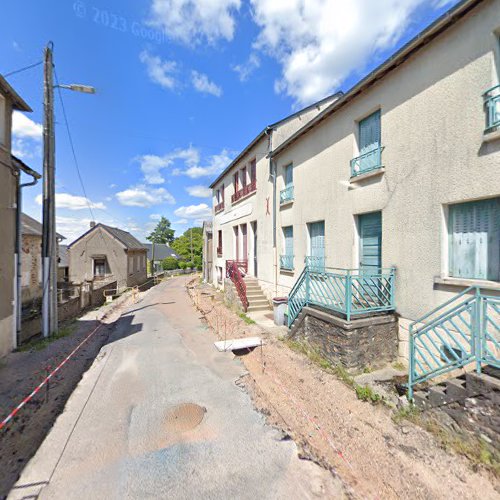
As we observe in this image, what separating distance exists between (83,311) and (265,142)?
12504 mm

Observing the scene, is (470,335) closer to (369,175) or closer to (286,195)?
(369,175)

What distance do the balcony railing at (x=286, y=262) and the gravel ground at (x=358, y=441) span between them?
4.84 m

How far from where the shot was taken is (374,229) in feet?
21.7

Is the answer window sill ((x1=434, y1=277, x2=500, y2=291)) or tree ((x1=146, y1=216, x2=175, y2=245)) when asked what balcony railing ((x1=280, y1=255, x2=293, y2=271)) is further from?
tree ((x1=146, y1=216, x2=175, y2=245))

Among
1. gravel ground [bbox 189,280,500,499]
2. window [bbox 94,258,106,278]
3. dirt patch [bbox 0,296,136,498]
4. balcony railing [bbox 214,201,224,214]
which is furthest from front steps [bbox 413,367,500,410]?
window [bbox 94,258,106,278]

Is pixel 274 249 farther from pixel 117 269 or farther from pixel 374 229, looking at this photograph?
pixel 117 269

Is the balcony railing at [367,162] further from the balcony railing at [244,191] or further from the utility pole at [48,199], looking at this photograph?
the utility pole at [48,199]

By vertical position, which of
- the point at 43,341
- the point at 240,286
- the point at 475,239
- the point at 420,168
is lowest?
the point at 43,341

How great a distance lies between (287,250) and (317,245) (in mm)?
2037

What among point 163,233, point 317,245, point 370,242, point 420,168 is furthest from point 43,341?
point 163,233

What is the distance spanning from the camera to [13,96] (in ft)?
23.8

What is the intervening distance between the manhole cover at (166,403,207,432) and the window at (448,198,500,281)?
5.22m

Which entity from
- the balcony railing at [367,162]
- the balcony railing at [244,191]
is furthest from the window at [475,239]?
the balcony railing at [244,191]

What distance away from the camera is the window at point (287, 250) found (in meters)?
10.3
